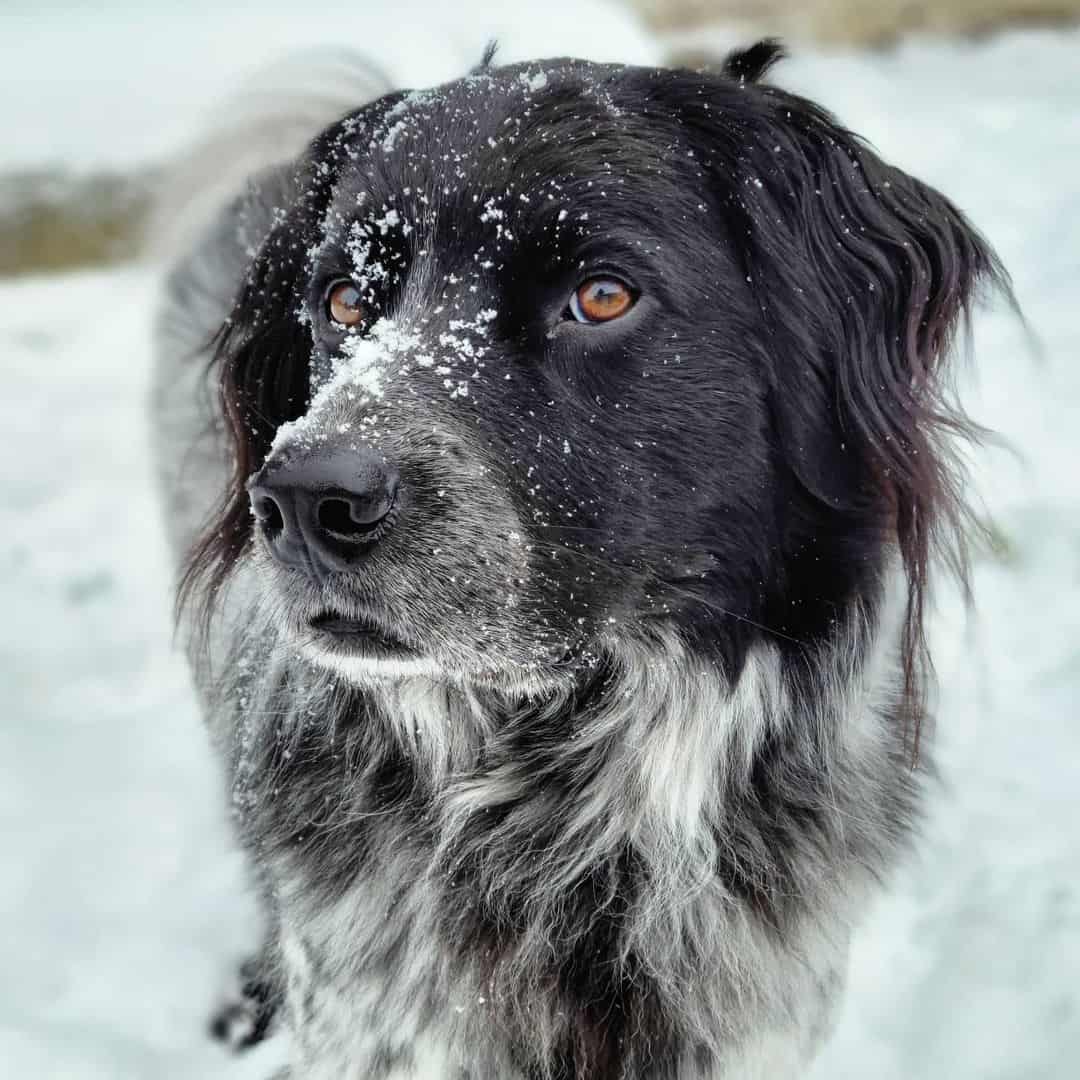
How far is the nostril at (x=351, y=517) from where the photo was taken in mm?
1799

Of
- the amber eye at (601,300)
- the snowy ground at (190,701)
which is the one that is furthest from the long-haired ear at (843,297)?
the snowy ground at (190,701)

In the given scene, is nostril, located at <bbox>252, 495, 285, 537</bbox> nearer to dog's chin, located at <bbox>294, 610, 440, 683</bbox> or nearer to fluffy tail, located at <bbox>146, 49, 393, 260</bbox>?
dog's chin, located at <bbox>294, 610, 440, 683</bbox>

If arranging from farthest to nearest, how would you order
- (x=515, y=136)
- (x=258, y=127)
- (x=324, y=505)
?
(x=258, y=127) < (x=515, y=136) < (x=324, y=505)

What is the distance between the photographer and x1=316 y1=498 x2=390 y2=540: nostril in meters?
1.80

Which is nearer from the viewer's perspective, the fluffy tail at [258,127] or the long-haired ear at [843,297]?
the long-haired ear at [843,297]

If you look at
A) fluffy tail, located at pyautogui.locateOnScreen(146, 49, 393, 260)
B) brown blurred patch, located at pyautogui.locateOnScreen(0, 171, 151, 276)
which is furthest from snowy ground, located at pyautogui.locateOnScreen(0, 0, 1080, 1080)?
fluffy tail, located at pyautogui.locateOnScreen(146, 49, 393, 260)

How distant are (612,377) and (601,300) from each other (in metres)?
0.12

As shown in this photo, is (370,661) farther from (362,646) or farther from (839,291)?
(839,291)

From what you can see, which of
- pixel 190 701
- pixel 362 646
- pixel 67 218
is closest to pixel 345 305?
pixel 362 646

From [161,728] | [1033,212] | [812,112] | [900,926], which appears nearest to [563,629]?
[812,112]

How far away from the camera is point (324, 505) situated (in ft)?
5.90

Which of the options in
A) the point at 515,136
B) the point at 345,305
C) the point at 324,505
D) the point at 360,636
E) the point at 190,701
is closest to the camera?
the point at 324,505

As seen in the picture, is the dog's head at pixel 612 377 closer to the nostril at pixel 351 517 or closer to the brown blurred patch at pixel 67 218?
the nostril at pixel 351 517

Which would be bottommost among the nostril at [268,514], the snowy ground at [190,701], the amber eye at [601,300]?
the snowy ground at [190,701]
